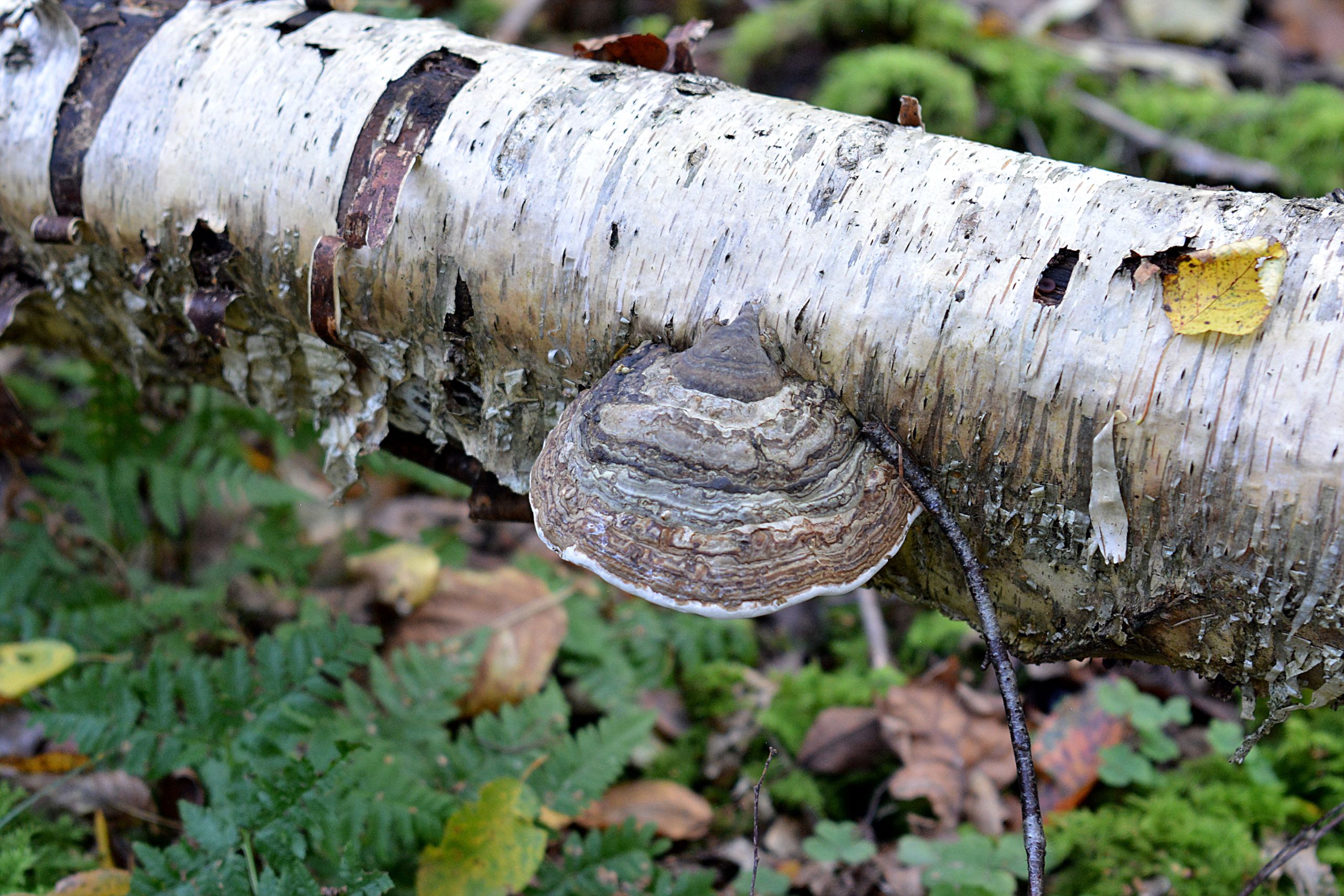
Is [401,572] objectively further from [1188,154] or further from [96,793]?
[1188,154]

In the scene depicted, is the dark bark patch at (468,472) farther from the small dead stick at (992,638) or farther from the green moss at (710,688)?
the green moss at (710,688)

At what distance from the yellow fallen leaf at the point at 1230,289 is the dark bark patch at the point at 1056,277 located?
0.18 m

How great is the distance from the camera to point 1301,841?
2279mm

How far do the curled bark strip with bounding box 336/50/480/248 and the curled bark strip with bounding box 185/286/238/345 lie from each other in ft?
1.55

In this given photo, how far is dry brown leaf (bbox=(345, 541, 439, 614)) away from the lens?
391 centimetres

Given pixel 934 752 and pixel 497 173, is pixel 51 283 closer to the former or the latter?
pixel 497 173

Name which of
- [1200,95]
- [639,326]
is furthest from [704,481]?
[1200,95]

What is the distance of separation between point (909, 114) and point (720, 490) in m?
1.00

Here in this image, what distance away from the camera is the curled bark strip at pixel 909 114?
6.53 feet

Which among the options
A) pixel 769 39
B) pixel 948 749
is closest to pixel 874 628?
pixel 948 749

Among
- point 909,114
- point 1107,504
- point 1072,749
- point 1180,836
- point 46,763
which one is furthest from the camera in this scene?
point 1072,749

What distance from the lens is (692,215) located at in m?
1.87

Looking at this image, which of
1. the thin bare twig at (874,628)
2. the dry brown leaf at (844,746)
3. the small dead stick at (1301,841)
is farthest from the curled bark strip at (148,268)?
the small dead stick at (1301,841)

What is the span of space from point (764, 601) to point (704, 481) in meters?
0.23
